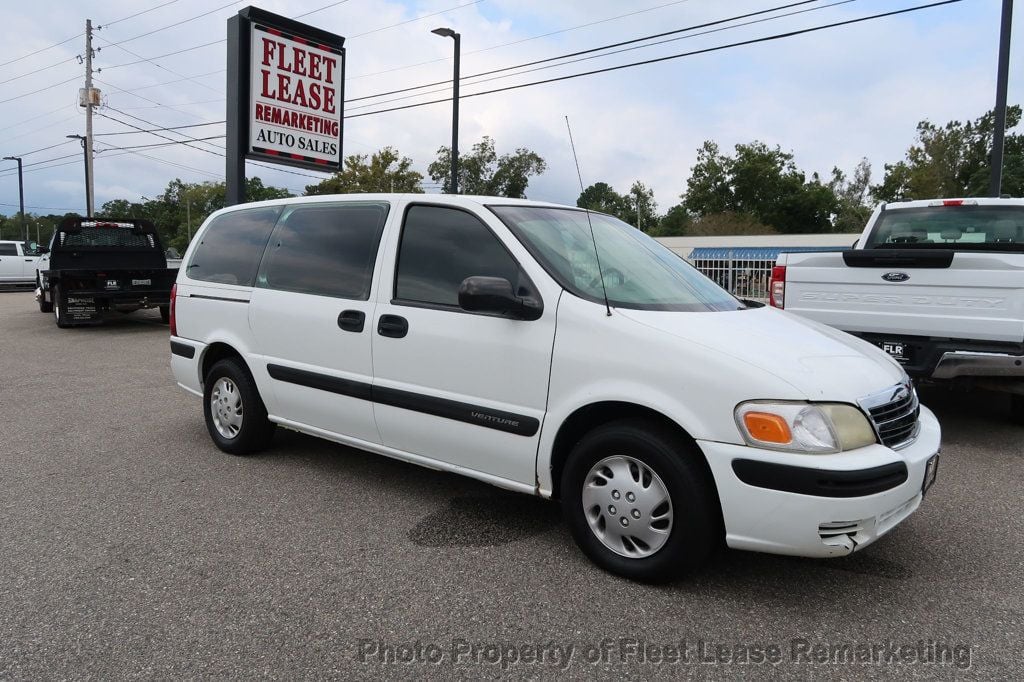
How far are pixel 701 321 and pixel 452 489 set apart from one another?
1.93m

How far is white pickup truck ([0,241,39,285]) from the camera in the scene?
2416 centimetres

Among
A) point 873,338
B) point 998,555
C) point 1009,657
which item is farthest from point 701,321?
point 873,338

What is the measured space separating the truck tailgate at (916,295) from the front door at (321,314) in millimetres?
3558

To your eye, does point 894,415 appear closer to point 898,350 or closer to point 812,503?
point 812,503

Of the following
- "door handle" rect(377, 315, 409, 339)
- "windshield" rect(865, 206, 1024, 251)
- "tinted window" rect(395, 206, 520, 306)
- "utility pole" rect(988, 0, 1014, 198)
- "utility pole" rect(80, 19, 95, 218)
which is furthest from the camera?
"utility pole" rect(80, 19, 95, 218)

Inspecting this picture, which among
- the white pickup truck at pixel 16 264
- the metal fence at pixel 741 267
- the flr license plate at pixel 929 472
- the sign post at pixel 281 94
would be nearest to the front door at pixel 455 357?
the flr license plate at pixel 929 472

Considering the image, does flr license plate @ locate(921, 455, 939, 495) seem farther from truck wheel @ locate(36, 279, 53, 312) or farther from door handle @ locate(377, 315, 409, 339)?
truck wheel @ locate(36, 279, 53, 312)

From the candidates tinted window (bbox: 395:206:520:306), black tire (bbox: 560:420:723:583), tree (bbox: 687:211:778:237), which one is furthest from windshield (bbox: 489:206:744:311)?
tree (bbox: 687:211:778:237)

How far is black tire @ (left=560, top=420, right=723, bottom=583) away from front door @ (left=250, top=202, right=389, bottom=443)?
4.69ft

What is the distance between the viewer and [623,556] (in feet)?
10.4

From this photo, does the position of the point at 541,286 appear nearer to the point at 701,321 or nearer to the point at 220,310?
the point at 701,321

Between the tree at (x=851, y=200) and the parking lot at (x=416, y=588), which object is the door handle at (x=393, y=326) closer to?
the parking lot at (x=416, y=588)

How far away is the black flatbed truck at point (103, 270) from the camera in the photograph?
12.6m

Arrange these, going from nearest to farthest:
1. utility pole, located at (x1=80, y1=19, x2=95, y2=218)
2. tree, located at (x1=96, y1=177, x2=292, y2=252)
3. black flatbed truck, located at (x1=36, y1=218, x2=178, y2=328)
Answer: black flatbed truck, located at (x1=36, y1=218, x2=178, y2=328)
utility pole, located at (x1=80, y1=19, x2=95, y2=218)
tree, located at (x1=96, y1=177, x2=292, y2=252)
